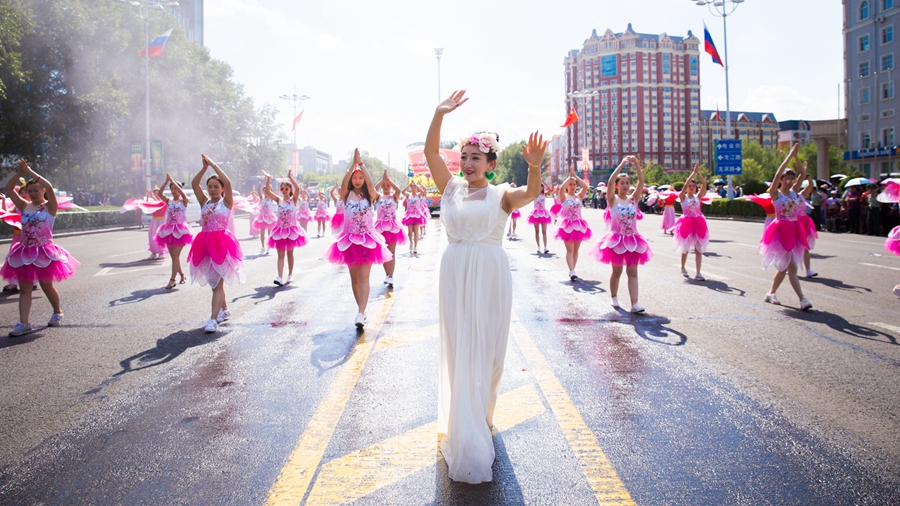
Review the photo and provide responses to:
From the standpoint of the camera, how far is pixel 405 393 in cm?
498

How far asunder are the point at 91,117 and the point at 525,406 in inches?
1562

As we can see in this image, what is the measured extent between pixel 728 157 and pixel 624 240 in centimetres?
3482

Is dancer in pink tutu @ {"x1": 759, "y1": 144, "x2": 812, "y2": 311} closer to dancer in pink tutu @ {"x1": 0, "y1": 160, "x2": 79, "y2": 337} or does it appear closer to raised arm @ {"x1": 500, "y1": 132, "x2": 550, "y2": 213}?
raised arm @ {"x1": 500, "y1": 132, "x2": 550, "y2": 213}

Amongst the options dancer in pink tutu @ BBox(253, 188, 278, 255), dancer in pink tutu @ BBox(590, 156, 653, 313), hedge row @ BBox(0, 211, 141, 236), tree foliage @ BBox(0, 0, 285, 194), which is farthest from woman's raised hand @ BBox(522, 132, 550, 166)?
tree foliage @ BBox(0, 0, 285, 194)

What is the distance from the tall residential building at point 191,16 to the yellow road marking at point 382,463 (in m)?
103

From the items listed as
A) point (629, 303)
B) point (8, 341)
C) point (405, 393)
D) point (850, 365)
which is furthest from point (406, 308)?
point (850, 365)

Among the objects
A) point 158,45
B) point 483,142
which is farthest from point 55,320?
point 158,45

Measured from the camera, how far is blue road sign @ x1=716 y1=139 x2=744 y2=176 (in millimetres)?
39062

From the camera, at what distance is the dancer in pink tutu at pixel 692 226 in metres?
12.1

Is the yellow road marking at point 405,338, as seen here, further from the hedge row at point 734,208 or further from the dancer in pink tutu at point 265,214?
the hedge row at point 734,208

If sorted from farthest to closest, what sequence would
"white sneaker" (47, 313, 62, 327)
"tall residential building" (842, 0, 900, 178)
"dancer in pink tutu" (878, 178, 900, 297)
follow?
"tall residential building" (842, 0, 900, 178), "dancer in pink tutu" (878, 178, 900, 297), "white sneaker" (47, 313, 62, 327)

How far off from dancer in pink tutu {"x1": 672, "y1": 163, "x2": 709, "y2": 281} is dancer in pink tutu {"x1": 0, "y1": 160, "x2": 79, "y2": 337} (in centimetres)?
1038

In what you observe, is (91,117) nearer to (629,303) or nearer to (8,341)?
(8,341)

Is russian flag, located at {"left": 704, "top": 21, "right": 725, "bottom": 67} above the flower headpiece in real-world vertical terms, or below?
above
